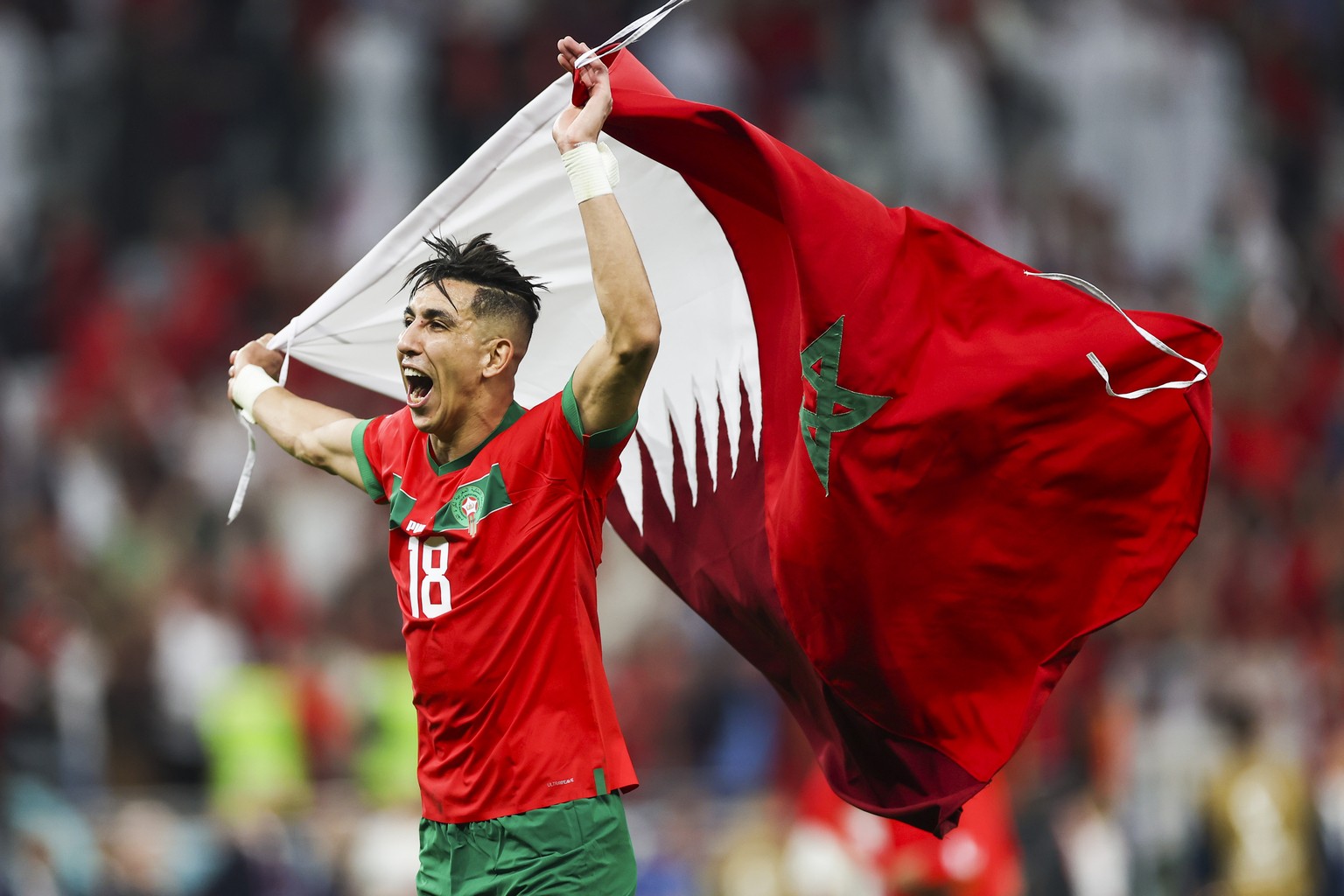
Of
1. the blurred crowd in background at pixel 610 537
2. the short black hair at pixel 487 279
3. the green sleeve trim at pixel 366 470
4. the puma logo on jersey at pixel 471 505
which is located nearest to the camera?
the puma logo on jersey at pixel 471 505

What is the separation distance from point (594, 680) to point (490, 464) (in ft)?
1.79

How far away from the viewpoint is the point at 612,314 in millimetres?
4074

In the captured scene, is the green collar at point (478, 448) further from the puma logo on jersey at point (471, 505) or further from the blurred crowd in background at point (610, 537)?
the blurred crowd in background at point (610, 537)

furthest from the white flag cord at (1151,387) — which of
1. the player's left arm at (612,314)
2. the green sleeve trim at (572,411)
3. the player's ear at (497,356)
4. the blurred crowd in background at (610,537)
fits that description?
the blurred crowd in background at (610,537)

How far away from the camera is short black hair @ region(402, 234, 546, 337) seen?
4.45 metres

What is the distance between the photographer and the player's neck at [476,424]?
443 centimetres

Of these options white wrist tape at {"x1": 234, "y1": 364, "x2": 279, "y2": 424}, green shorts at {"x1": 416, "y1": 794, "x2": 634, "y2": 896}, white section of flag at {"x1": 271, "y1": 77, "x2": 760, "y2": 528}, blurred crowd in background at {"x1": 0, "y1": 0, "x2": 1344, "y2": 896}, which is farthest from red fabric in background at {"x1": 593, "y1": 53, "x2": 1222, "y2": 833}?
blurred crowd in background at {"x1": 0, "y1": 0, "x2": 1344, "y2": 896}

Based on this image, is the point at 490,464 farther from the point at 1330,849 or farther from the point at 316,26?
the point at 316,26

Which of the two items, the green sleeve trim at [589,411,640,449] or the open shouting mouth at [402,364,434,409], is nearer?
the green sleeve trim at [589,411,640,449]

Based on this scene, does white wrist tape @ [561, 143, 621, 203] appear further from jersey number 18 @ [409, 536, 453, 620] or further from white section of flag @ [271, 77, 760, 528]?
jersey number 18 @ [409, 536, 453, 620]

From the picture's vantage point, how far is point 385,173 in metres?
11.9

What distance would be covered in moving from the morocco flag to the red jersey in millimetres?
631

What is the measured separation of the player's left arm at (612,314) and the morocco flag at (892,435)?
271mm

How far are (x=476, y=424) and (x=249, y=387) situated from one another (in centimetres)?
103
